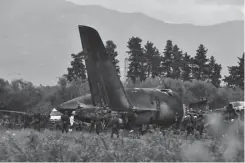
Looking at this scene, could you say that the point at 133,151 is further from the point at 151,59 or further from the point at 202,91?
the point at 151,59

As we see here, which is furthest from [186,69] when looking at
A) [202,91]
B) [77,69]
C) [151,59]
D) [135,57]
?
[77,69]

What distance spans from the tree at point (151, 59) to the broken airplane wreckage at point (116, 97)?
7832 cm

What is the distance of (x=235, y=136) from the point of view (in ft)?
50.8

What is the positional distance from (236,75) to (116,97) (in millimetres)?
72960

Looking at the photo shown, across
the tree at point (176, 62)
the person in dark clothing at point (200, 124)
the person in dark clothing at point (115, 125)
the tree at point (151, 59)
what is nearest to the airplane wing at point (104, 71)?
the person in dark clothing at point (115, 125)

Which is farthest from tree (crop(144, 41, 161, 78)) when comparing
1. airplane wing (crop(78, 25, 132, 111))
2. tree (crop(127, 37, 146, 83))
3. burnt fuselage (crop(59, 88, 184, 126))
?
airplane wing (crop(78, 25, 132, 111))

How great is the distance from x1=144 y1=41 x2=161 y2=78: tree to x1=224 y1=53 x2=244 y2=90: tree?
702 inches

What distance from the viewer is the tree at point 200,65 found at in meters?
104

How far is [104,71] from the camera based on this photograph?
29.1 m

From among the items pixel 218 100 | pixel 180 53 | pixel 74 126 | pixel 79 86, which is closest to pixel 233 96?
pixel 218 100

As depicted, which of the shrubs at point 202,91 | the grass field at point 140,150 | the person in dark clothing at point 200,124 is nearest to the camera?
the grass field at point 140,150

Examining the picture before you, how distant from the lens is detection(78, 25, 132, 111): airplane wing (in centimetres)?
2856

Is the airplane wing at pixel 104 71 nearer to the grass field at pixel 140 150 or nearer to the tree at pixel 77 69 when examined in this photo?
the grass field at pixel 140 150

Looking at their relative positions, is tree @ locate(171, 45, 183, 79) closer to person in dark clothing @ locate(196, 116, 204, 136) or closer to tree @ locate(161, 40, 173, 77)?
tree @ locate(161, 40, 173, 77)
